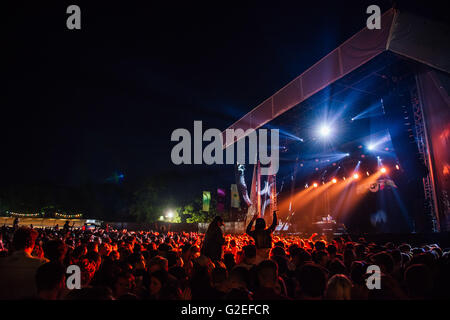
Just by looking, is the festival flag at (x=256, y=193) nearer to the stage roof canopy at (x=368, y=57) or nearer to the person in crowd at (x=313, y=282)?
the stage roof canopy at (x=368, y=57)

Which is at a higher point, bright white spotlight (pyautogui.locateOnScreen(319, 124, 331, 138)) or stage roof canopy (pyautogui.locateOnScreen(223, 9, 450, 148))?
stage roof canopy (pyautogui.locateOnScreen(223, 9, 450, 148))

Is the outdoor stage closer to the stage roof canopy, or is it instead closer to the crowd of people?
the stage roof canopy

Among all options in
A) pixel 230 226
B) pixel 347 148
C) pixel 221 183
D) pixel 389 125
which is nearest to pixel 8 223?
pixel 230 226

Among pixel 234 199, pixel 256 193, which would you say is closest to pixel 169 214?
pixel 234 199

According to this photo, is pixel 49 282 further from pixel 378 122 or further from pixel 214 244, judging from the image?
pixel 378 122

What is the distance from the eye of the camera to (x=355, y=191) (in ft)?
65.1

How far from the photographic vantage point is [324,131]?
14.6 meters

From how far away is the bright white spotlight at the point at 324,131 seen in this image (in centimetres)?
1405

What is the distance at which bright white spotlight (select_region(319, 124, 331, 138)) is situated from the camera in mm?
14055

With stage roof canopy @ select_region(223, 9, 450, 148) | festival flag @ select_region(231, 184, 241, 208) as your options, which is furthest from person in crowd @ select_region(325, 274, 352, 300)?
festival flag @ select_region(231, 184, 241, 208)

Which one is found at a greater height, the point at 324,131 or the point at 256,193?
the point at 324,131

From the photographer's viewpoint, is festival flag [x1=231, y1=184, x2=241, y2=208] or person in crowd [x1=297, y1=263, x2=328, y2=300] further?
festival flag [x1=231, y1=184, x2=241, y2=208]
